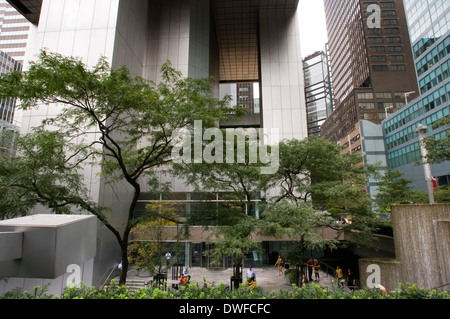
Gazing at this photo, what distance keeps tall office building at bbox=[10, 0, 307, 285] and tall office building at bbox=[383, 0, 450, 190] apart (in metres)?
24.3

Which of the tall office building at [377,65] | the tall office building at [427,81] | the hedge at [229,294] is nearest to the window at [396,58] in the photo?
the tall office building at [377,65]

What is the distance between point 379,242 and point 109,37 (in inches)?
964

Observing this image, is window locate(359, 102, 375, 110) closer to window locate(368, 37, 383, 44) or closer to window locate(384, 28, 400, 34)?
window locate(368, 37, 383, 44)

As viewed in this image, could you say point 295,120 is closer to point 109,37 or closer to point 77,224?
point 109,37

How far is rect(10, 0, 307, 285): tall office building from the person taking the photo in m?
20.0

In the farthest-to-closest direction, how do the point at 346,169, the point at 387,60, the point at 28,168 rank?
the point at 387,60
the point at 346,169
the point at 28,168

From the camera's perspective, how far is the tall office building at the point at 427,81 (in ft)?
139

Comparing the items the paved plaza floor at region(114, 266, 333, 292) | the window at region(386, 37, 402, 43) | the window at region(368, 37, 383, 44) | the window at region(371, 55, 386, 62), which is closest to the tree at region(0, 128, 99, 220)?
the paved plaza floor at region(114, 266, 333, 292)

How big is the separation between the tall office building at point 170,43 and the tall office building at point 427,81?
24.3 meters

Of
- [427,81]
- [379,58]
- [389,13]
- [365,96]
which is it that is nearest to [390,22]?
[389,13]

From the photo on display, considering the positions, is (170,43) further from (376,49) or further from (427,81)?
(376,49)

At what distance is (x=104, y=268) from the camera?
18.3 meters
